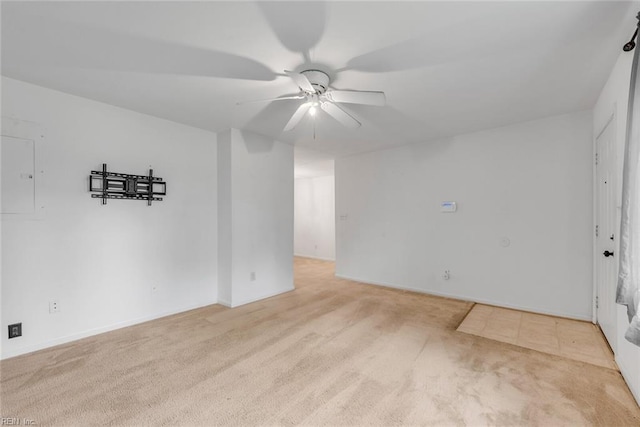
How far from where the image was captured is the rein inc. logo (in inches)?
64.8

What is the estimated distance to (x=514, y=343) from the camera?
2.64 m

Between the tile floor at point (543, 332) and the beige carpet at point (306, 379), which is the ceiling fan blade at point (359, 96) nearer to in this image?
the beige carpet at point (306, 379)

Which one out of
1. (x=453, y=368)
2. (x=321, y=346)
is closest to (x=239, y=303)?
(x=321, y=346)

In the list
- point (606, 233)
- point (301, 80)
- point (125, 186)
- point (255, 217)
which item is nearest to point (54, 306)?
point (125, 186)

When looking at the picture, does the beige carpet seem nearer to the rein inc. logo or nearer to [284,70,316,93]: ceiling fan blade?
the rein inc. logo

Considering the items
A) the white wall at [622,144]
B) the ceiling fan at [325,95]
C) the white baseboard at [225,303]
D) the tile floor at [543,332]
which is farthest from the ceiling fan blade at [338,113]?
the white baseboard at [225,303]

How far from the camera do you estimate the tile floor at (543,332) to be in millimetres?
2436

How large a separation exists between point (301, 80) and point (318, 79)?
11.6 inches

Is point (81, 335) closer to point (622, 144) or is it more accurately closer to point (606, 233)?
point (622, 144)

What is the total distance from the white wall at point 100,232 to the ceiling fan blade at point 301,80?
7.43 feet

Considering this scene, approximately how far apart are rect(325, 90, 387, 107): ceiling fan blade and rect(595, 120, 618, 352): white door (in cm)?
207

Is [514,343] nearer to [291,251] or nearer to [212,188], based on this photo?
[291,251]

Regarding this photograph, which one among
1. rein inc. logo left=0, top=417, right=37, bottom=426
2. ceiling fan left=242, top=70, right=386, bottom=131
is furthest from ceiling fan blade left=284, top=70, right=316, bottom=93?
rein inc. logo left=0, top=417, right=37, bottom=426

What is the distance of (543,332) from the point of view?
113 inches
